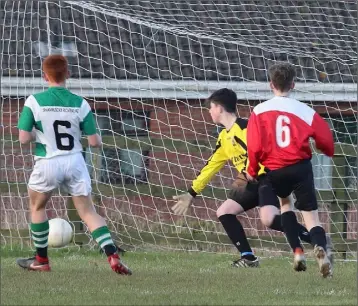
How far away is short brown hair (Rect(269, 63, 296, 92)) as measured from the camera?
27.9 ft

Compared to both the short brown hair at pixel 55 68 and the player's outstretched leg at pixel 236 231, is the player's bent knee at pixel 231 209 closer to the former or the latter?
the player's outstretched leg at pixel 236 231

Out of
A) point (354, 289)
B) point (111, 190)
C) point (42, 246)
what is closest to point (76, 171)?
point (42, 246)

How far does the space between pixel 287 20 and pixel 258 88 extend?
115 cm

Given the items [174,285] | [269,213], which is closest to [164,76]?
[269,213]

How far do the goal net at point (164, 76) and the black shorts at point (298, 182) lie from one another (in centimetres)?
417

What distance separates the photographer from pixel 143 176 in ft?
49.6

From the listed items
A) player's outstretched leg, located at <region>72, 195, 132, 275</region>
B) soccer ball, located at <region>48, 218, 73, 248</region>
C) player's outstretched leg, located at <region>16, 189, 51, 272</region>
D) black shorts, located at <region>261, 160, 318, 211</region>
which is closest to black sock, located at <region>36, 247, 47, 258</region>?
player's outstretched leg, located at <region>16, 189, 51, 272</region>

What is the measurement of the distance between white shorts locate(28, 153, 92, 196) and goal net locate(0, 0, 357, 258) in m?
3.75

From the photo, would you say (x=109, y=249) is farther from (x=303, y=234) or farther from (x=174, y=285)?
(x=303, y=234)

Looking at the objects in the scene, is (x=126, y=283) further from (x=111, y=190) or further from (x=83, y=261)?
(x=111, y=190)

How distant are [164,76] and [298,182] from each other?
7807mm

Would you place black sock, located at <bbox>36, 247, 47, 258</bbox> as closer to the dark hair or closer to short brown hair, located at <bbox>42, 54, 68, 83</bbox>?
short brown hair, located at <bbox>42, 54, 68, 83</bbox>

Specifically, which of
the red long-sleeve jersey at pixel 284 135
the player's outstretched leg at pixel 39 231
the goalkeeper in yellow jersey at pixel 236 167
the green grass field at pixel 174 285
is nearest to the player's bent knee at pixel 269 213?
the green grass field at pixel 174 285

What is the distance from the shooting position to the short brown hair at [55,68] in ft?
29.0
